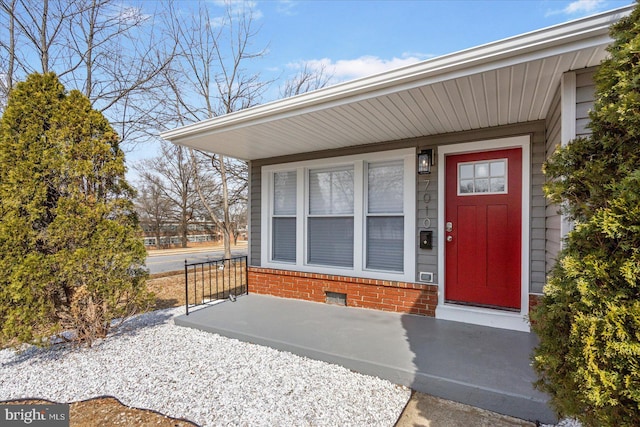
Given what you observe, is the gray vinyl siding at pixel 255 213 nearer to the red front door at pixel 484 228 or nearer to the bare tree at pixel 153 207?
the red front door at pixel 484 228

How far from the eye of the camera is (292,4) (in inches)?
235

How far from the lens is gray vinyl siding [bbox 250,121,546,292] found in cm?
312

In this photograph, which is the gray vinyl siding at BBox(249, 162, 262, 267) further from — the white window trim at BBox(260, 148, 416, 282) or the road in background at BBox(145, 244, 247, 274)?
the road in background at BBox(145, 244, 247, 274)

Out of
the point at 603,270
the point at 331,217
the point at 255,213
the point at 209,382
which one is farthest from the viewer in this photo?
the point at 255,213

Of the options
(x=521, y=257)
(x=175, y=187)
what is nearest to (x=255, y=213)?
(x=521, y=257)

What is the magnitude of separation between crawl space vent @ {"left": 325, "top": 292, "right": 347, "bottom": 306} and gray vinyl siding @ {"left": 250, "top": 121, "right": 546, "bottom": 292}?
1059 millimetres

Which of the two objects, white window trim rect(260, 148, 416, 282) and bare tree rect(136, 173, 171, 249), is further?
bare tree rect(136, 173, 171, 249)

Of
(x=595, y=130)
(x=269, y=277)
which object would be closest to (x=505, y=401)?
(x=595, y=130)

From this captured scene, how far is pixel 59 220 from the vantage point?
288 centimetres

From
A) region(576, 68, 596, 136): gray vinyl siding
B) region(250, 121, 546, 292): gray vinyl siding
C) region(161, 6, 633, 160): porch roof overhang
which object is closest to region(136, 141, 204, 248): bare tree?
region(250, 121, 546, 292): gray vinyl siding

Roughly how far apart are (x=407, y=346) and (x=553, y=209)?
71.5 inches

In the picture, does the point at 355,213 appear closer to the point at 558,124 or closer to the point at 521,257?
the point at 521,257

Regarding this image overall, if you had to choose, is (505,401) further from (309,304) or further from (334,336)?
(309,304)

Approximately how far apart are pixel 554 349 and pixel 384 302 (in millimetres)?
2537
